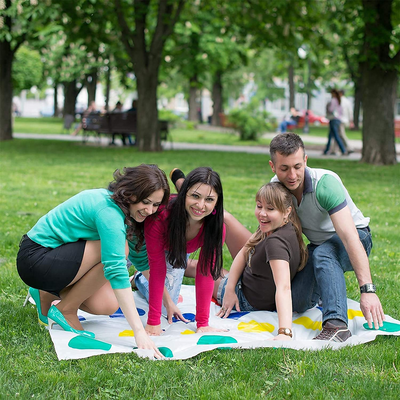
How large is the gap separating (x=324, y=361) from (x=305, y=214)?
3.41ft

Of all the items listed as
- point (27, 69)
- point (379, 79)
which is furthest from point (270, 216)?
point (27, 69)

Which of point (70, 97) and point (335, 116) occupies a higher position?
point (70, 97)

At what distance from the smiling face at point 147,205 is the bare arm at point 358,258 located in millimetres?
1115

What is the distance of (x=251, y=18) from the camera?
51.7ft

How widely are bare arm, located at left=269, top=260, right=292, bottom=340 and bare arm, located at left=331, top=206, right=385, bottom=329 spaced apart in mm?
389

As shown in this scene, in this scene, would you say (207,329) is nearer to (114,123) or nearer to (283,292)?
(283,292)

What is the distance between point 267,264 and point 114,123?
48.5 ft

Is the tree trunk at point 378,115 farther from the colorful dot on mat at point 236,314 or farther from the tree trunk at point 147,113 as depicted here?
the colorful dot on mat at point 236,314

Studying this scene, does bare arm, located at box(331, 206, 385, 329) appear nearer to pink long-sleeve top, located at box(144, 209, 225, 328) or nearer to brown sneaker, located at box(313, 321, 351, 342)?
brown sneaker, located at box(313, 321, 351, 342)

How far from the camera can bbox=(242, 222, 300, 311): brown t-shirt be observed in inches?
151

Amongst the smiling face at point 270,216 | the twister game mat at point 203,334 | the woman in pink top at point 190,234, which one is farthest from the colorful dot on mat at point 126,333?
the smiling face at point 270,216

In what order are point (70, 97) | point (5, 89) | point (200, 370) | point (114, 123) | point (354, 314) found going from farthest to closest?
1. point (70, 97)
2. point (5, 89)
3. point (114, 123)
4. point (354, 314)
5. point (200, 370)

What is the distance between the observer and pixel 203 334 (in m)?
3.80

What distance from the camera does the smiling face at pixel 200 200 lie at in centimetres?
356
